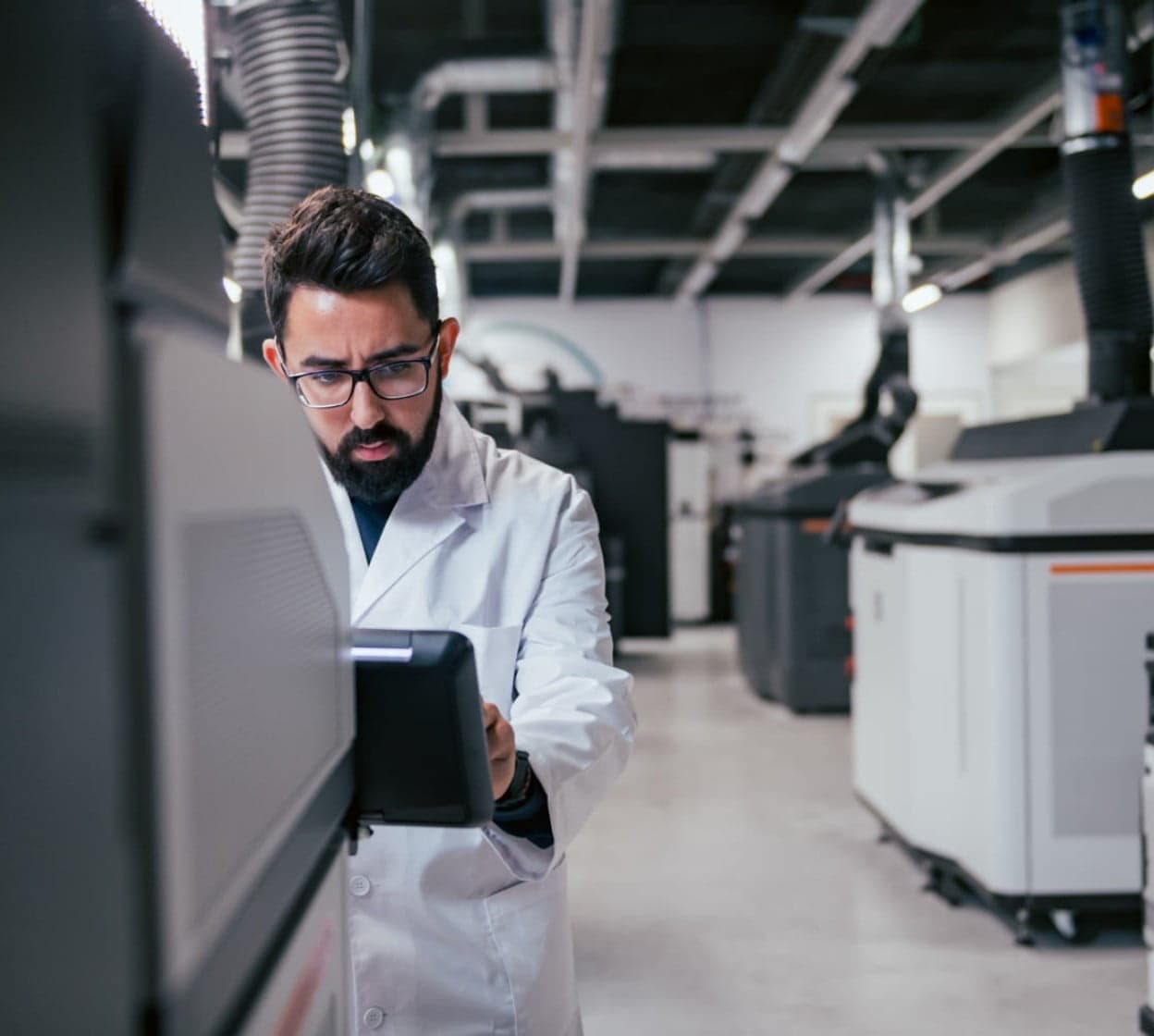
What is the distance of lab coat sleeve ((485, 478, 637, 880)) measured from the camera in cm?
95

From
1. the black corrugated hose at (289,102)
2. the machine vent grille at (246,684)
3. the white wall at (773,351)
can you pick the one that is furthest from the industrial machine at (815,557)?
the white wall at (773,351)

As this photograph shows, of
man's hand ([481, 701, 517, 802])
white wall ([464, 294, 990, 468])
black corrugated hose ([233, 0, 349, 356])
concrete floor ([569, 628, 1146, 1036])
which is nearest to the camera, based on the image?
man's hand ([481, 701, 517, 802])

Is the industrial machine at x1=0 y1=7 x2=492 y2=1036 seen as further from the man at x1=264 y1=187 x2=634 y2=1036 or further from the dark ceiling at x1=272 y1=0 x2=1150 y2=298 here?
the dark ceiling at x1=272 y1=0 x2=1150 y2=298

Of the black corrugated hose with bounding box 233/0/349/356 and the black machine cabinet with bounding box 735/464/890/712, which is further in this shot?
the black machine cabinet with bounding box 735/464/890/712

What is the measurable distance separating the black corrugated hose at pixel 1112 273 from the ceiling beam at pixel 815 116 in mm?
1370

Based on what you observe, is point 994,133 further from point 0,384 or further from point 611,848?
point 0,384

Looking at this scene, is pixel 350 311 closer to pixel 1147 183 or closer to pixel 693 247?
pixel 1147 183

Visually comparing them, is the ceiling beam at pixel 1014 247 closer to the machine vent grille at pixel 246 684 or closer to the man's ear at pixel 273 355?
the man's ear at pixel 273 355

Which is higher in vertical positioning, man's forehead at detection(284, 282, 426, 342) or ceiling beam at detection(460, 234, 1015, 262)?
ceiling beam at detection(460, 234, 1015, 262)

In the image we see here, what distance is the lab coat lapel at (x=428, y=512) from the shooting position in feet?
3.78

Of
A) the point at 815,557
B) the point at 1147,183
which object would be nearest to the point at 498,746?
the point at 815,557

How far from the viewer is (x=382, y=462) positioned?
1.12 meters

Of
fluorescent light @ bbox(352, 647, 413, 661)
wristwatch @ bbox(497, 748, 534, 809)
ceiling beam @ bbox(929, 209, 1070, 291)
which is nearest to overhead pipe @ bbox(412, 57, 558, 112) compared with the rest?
ceiling beam @ bbox(929, 209, 1070, 291)

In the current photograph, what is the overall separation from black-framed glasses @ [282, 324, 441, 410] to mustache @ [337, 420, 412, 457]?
1.2 inches
